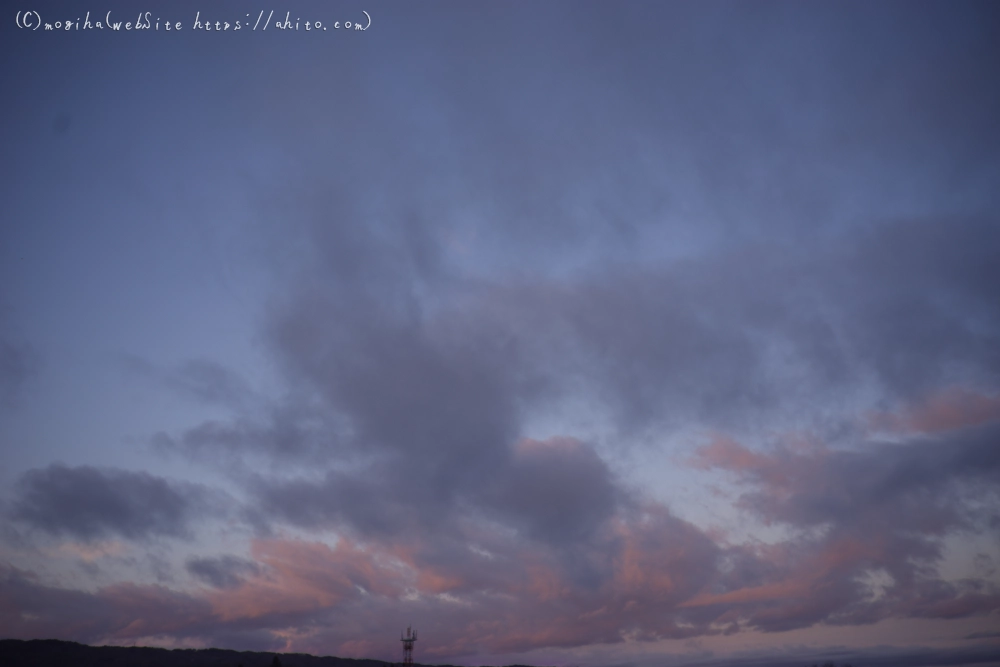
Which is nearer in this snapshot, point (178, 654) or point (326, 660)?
point (178, 654)

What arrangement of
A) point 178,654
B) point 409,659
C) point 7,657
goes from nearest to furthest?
point 7,657
point 178,654
point 409,659

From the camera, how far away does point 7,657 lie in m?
140

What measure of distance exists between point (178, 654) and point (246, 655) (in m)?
14.2

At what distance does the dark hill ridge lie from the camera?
14124 cm

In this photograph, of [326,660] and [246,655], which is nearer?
[246,655]

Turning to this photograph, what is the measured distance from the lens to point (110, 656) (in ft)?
477

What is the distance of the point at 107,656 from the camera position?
145375 millimetres

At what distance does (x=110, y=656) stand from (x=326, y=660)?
154ft

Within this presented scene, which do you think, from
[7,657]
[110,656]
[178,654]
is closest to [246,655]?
[178,654]

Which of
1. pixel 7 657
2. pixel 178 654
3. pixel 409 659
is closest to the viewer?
pixel 7 657

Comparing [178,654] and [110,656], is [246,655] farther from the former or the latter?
[110,656]

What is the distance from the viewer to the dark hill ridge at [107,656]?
141m

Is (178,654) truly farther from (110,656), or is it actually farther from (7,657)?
(7,657)

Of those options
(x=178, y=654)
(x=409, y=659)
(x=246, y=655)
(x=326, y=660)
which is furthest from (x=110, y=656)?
(x=409, y=659)
